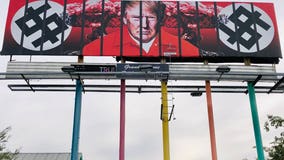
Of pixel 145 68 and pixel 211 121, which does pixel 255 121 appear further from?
pixel 145 68

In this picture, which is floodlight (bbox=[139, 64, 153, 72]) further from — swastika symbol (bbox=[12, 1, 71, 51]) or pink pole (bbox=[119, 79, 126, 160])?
swastika symbol (bbox=[12, 1, 71, 51])

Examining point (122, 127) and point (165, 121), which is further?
point (165, 121)

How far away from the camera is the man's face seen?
69.3 ft

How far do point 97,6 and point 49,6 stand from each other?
9.34 ft

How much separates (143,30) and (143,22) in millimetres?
572

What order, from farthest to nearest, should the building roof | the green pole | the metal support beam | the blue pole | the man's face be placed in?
the building roof, the man's face, the metal support beam, the green pole, the blue pole

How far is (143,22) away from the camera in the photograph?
21578 millimetres

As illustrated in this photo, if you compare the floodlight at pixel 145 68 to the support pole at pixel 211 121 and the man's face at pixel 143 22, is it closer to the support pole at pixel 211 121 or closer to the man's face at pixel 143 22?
the man's face at pixel 143 22

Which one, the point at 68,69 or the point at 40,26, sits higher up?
the point at 40,26

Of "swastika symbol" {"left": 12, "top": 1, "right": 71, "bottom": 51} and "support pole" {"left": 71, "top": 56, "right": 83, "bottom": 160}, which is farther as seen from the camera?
"swastika symbol" {"left": 12, "top": 1, "right": 71, "bottom": 51}

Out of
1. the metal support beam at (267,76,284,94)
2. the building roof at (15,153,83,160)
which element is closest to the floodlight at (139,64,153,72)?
the metal support beam at (267,76,284,94)

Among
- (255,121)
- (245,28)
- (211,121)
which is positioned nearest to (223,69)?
(211,121)

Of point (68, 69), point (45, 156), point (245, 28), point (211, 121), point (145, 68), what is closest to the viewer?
point (68, 69)

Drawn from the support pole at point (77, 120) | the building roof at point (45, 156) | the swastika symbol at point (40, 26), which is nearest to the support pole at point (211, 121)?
the support pole at point (77, 120)
